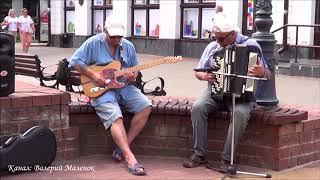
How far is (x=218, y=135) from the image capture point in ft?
20.0

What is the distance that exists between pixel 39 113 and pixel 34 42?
2482 centimetres

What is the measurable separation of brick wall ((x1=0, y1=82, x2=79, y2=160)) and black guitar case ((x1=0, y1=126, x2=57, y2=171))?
176 millimetres

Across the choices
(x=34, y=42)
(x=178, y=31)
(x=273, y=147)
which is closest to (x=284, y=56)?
(x=178, y=31)

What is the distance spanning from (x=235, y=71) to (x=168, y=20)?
14.5 m

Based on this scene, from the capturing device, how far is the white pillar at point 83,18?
78.7 ft

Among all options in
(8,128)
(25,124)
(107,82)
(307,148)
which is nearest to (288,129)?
(307,148)

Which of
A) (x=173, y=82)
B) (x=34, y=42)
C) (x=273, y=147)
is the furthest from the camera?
(x=34, y=42)

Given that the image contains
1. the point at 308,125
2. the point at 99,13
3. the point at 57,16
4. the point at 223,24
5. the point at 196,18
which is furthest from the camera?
the point at 57,16

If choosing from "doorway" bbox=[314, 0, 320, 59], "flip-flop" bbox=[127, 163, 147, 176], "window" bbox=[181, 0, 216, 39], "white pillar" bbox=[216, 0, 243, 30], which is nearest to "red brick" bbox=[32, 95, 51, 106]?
"flip-flop" bbox=[127, 163, 147, 176]

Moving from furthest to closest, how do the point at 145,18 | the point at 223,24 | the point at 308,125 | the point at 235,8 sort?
the point at 145,18 < the point at 235,8 < the point at 308,125 < the point at 223,24

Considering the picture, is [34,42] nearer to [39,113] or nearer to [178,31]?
[178,31]

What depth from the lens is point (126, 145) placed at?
567 cm

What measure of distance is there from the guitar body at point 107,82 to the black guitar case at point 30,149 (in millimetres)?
610

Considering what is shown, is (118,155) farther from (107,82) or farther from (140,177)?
(107,82)
